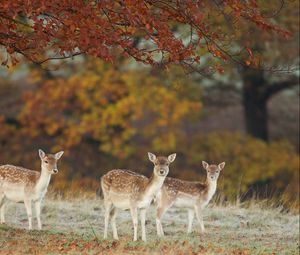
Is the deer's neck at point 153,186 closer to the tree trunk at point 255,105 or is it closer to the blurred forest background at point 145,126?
the blurred forest background at point 145,126

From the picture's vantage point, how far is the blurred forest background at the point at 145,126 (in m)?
30.4

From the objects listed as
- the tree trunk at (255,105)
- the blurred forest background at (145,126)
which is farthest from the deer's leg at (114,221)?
the tree trunk at (255,105)

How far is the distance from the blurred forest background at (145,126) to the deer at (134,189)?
15.0 meters

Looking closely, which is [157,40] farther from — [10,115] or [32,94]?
[10,115]

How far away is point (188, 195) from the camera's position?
15.5 m

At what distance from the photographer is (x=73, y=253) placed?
1209 centimetres

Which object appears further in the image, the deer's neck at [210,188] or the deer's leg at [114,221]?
the deer's neck at [210,188]

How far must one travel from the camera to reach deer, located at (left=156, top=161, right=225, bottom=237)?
15.1m

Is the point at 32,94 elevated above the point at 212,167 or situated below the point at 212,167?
above

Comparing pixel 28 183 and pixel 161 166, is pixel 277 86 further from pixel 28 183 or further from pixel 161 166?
pixel 161 166

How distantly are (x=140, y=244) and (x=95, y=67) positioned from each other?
19.5 meters

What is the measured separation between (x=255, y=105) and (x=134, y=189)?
1848 centimetres

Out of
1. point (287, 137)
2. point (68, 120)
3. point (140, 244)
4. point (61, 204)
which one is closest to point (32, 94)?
point (68, 120)

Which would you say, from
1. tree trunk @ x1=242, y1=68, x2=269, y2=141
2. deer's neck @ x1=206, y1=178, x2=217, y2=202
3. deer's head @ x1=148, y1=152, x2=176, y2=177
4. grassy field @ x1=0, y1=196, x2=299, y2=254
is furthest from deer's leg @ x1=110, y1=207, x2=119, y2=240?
tree trunk @ x1=242, y1=68, x2=269, y2=141
